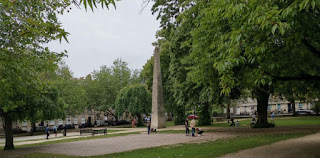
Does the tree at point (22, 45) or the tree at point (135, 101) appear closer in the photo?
the tree at point (22, 45)

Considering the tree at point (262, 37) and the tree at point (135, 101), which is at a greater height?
the tree at point (262, 37)

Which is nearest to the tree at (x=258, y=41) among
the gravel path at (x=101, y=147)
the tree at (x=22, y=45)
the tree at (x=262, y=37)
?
the tree at (x=262, y=37)

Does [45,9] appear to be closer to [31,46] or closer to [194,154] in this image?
[31,46]

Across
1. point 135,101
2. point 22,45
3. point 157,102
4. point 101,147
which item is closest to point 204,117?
point 157,102

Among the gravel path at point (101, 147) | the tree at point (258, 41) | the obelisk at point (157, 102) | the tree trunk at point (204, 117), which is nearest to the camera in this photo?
the tree at point (258, 41)

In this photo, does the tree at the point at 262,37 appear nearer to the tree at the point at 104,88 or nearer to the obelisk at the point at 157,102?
the obelisk at the point at 157,102

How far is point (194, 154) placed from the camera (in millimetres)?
12266

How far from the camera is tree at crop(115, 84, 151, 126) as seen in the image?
1929 inches

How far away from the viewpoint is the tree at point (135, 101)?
49000 millimetres

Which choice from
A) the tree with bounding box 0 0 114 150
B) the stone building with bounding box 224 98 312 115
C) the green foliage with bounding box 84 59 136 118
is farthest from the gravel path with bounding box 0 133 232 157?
the stone building with bounding box 224 98 312 115

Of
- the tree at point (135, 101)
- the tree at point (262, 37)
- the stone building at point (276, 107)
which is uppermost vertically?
the tree at point (262, 37)

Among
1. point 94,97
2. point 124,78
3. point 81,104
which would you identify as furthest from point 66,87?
point 124,78

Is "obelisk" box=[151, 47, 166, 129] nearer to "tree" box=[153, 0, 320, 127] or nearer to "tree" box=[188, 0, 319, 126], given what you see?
"tree" box=[153, 0, 320, 127]

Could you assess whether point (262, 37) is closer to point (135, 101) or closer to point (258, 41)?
point (258, 41)
